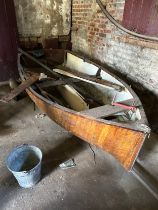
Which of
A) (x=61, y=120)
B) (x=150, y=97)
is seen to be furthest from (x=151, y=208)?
(x=150, y=97)

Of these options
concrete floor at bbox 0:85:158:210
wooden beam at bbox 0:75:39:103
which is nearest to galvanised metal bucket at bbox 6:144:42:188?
concrete floor at bbox 0:85:158:210

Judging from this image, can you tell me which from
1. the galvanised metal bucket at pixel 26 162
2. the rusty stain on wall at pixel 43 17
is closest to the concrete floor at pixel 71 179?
Result: the galvanised metal bucket at pixel 26 162

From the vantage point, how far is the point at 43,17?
4.44 metres

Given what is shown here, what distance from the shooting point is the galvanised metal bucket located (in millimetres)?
2029

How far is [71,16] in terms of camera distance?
15.1 ft

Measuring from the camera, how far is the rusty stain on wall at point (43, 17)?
166 inches

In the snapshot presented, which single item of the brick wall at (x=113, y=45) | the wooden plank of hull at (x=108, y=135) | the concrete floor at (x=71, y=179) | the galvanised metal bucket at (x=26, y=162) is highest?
the brick wall at (x=113, y=45)

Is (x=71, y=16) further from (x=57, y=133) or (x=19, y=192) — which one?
(x=19, y=192)

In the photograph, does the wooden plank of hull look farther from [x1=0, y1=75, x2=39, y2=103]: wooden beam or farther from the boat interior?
[x1=0, y1=75, x2=39, y2=103]: wooden beam

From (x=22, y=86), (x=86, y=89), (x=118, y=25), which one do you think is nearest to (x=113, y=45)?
(x=118, y=25)

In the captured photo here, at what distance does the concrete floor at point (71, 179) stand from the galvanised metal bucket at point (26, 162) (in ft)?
0.44

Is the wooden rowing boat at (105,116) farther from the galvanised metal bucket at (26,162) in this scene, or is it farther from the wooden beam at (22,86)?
the galvanised metal bucket at (26,162)

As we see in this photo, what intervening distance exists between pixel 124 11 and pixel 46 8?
207 centimetres

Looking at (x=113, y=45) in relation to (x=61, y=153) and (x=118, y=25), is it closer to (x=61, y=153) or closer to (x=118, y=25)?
(x=118, y=25)
